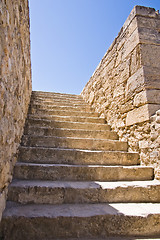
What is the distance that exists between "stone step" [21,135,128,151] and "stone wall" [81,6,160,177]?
265 millimetres

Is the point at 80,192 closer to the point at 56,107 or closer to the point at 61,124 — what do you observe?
the point at 61,124

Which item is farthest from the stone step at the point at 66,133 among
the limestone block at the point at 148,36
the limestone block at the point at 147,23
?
the limestone block at the point at 147,23

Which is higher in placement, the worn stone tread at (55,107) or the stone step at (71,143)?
the worn stone tread at (55,107)

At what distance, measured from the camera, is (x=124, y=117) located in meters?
2.85

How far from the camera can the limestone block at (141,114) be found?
224 cm

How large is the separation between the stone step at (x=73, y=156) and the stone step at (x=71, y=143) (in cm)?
27

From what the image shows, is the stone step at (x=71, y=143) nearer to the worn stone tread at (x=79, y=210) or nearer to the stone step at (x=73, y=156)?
the stone step at (x=73, y=156)

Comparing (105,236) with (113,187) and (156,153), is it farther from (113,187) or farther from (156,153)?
(156,153)

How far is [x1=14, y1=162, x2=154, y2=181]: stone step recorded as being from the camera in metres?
1.77

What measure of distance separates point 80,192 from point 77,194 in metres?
0.04

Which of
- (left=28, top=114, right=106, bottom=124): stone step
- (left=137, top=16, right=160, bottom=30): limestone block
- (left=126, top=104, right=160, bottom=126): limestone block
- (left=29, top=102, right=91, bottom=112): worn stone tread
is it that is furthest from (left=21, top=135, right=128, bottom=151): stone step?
(left=137, top=16, right=160, bottom=30): limestone block

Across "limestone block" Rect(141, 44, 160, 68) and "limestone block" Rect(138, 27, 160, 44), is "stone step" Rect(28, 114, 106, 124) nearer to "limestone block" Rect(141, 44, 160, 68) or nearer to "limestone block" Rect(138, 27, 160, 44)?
"limestone block" Rect(141, 44, 160, 68)

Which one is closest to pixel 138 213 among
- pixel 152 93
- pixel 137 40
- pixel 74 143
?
pixel 74 143

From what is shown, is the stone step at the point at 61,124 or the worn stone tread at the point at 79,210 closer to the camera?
the worn stone tread at the point at 79,210
